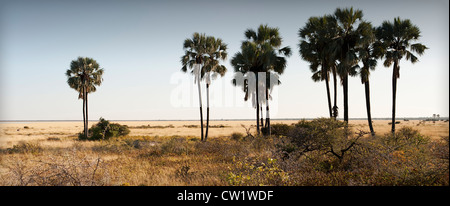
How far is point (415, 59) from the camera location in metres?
17.2

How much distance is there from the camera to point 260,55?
19.7m

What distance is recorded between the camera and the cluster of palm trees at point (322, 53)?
55.7ft

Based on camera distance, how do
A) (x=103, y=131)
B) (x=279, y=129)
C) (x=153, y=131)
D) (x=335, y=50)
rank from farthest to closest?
(x=153, y=131)
(x=103, y=131)
(x=279, y=129)
(x=335, y=50)

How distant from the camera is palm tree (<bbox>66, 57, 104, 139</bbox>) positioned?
86.3 ft

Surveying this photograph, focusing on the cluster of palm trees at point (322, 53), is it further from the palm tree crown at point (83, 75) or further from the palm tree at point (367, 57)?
the palm tree crown at point (83, 75)

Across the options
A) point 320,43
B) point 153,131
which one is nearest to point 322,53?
point 320,43

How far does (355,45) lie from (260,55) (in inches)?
265

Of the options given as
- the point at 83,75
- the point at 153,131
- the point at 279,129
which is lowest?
the point at 153,131

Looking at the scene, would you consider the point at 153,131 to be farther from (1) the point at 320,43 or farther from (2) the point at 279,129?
(1) the point at 320,43

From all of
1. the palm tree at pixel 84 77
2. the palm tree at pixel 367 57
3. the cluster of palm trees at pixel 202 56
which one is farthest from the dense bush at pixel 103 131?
the palm tree at pixel 367 57

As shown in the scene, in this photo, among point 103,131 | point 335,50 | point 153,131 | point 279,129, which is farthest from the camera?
point 153,131

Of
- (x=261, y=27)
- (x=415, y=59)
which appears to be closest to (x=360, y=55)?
(x=415, y=59)

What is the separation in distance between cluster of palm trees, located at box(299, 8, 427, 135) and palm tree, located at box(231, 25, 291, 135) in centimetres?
214
